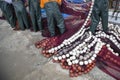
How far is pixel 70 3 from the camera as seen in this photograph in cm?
525

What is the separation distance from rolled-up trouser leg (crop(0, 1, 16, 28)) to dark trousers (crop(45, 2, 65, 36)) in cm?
108

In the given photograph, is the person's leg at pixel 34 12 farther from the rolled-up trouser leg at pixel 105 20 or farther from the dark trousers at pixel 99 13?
the rolled-up trouser leg at pixel 105 20

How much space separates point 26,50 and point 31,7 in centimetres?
94

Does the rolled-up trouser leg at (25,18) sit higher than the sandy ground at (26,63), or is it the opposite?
the rolled-up trouser leg at (25,18)

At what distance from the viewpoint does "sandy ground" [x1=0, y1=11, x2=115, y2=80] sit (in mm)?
3854

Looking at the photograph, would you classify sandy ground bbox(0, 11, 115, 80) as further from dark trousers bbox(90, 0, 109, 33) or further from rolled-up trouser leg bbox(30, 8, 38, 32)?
dark trousers bbox(90, 0, 109, 33)

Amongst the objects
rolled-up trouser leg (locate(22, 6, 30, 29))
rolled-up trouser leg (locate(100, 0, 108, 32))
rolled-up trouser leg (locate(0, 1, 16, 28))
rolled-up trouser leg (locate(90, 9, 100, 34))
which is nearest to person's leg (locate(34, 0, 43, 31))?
rolled-up trouser leg (locate(22, 6, 30, 29))

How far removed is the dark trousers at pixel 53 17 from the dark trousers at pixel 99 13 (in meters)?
0.66

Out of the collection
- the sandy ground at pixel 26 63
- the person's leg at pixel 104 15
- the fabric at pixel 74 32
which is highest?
the person's leg at pixel 104 15

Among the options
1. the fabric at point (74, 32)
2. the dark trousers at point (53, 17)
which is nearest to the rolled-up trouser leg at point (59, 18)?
the dark trousers at point (53, 17)

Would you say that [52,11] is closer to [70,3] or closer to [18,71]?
[70,3]

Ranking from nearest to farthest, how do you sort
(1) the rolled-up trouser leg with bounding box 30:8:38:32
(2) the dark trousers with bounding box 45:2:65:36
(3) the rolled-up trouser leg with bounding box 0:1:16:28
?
(2) the dark trousers with bounding box 45:2:65:36 → (1) the rolled-up trouser leg with bounding box 30:8:38:32 → (3) the rolled-up trouser leg with bounding box 0:1:16:28

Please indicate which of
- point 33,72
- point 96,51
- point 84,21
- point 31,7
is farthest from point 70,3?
point 33,72

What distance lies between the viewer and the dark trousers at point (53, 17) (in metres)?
4.57
